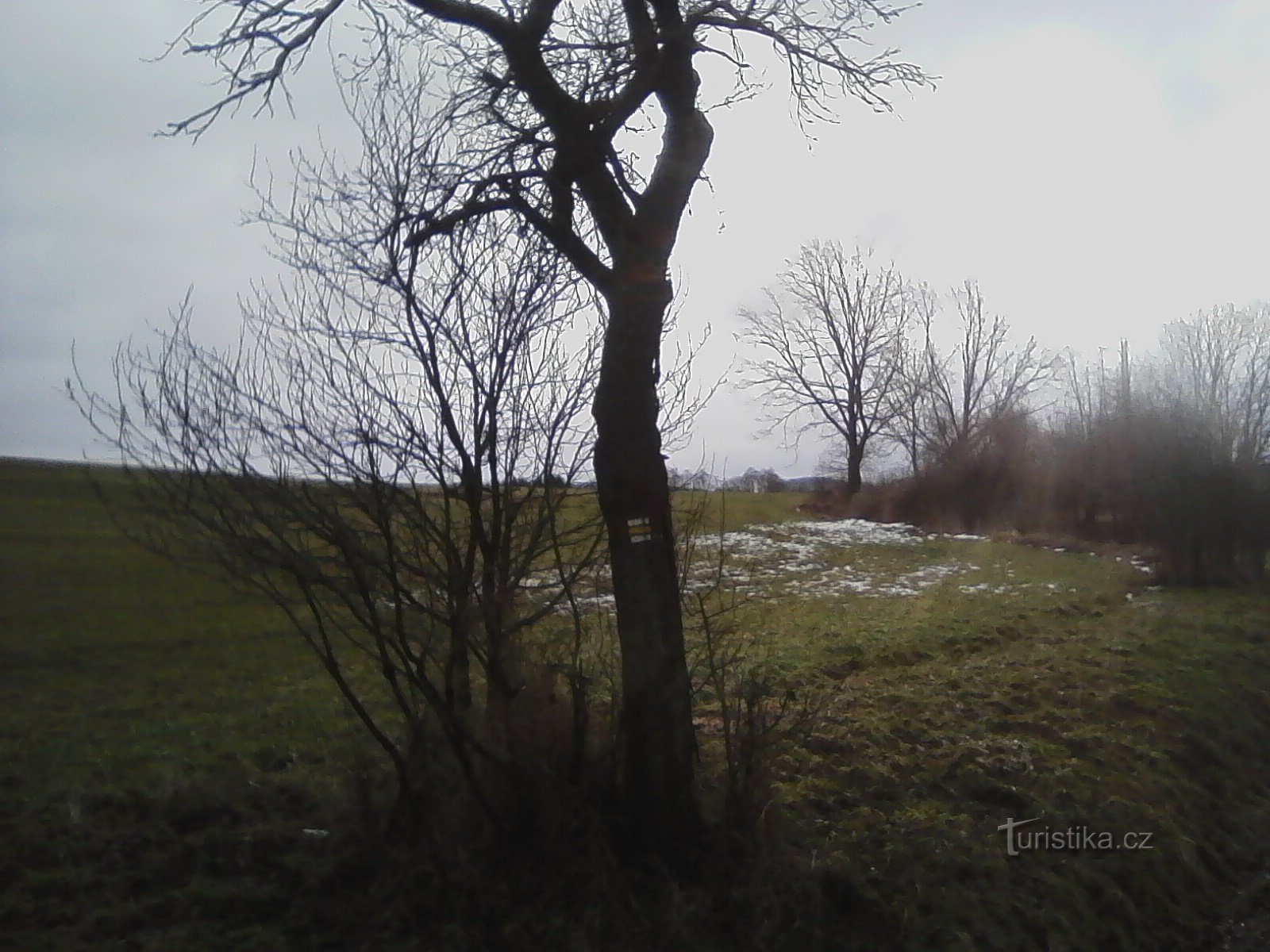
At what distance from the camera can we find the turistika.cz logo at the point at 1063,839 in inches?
260

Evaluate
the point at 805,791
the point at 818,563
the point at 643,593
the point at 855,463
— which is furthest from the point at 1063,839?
the point at 855,463

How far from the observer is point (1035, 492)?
38.2 meters

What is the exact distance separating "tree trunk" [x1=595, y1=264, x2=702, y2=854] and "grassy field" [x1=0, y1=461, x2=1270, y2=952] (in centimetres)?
52

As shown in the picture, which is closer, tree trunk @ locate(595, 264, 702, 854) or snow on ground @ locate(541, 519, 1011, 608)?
tree trunk @ locate(595, 264, 702, 854)

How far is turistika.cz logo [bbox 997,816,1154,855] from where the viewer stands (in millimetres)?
6598

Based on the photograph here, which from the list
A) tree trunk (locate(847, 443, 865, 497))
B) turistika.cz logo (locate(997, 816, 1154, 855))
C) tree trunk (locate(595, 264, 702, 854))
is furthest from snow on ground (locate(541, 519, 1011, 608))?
tree trunk (locate(847, 443, 865, 497))

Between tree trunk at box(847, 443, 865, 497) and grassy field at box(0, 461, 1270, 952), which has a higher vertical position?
tree trunk at box(847, 443, 865, 497)

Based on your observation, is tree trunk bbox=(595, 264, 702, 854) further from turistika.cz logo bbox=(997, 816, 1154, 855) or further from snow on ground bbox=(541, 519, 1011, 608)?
turistika.cz logo bbox=(997, 816, 1154, 855)

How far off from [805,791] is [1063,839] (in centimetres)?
181

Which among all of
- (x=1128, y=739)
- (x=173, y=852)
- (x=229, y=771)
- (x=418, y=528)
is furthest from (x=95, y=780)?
(x=1128, y=739)

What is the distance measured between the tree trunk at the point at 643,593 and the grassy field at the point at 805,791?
20.3 inches

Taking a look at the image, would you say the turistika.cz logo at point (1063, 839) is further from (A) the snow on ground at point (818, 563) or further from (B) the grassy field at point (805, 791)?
(A) the snow on ground at point (818, 563)

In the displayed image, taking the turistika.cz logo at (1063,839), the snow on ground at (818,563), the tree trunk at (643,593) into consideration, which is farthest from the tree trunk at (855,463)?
the tree trunk at (643,593)

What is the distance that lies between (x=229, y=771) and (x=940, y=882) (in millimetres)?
4869
